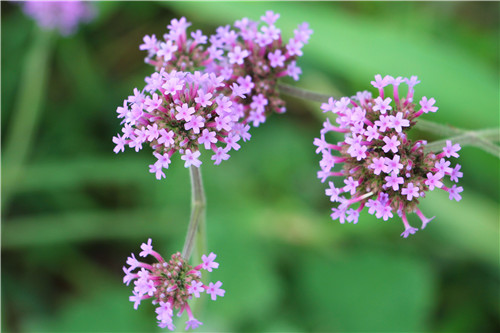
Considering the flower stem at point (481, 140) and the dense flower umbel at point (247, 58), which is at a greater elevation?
the dense flower umbel at point (247, 58)

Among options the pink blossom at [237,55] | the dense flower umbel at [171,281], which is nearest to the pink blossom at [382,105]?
the pink blossom at [237,55]

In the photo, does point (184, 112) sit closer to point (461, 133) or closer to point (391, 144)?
point (391, 144)

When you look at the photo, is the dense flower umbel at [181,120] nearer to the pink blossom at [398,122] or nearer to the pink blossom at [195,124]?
the pink blossom at [195,124]

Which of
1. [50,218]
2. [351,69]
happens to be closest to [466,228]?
[351,69]

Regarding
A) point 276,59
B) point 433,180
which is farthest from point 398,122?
point 276,59

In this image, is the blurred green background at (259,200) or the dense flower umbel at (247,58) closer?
the dense flower umbel at (247,58)

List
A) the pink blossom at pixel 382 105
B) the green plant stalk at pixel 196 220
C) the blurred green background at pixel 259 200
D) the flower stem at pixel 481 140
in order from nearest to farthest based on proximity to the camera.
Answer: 1. the pink blossom at pixel 382 105
2. the green plant stalk at pixel 196 220
3. the flower stem at pixel 481 140
4. the blurred green background at pixel 259 200

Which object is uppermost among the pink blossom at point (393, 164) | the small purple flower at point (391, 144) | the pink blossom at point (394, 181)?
the small purple flower at point (391, 144)
